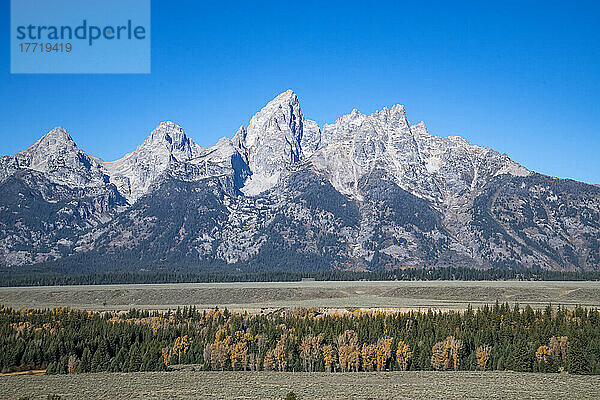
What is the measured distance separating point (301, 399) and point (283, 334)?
51077mm

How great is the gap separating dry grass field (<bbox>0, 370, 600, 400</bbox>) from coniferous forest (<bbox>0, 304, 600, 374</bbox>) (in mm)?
7918

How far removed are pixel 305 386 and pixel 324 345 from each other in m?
30.8

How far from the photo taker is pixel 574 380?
9300 cm

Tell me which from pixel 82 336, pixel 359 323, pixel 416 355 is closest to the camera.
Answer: pixel 416 355

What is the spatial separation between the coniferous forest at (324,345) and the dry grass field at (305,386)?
7918 mm

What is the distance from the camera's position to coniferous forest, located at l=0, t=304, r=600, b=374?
10994cm

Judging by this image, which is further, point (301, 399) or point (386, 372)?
point (386, 372)

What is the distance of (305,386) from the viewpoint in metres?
88.8

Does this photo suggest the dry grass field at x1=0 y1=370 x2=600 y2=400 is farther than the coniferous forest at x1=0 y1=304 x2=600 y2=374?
No

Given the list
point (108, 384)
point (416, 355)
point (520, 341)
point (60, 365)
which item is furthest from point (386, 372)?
point (60, 365)

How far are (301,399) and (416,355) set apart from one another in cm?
4245

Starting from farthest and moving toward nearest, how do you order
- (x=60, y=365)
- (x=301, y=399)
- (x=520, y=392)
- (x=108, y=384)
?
(x=60, y=365) < (x=108, y=384) < (x=520, y=392) < (x=301, y=399)

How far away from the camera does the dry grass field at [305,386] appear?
3184 inches

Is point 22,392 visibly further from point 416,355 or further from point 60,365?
point 416,355
